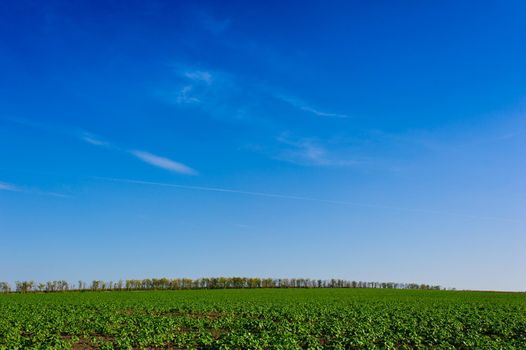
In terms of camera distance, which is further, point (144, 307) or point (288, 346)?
point (144, 307)

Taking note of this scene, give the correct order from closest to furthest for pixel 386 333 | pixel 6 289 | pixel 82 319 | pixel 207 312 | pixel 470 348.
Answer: pixel 470 348
pixel 386 333
pixel 82 319
pixel 207 312
pixel 6 289

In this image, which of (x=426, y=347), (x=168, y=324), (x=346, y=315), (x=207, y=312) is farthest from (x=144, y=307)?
(x=426, y=347)

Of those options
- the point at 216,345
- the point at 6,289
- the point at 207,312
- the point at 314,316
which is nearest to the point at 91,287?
the point at 6,289

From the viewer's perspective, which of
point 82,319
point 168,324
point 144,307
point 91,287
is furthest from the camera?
point 91,287

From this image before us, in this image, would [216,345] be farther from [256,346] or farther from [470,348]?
[470,348]

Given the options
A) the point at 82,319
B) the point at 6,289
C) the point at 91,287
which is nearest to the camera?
the point at 82,319

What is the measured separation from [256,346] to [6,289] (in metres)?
129

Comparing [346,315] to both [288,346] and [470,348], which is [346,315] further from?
[288,346]

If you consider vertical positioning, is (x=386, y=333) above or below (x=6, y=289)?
above

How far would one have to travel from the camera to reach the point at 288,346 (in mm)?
19578

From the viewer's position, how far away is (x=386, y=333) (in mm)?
25359

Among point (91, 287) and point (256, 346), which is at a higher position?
point (256, 346)

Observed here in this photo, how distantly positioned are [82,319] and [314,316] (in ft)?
63.0

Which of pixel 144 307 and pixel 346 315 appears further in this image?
pixel 144 307
